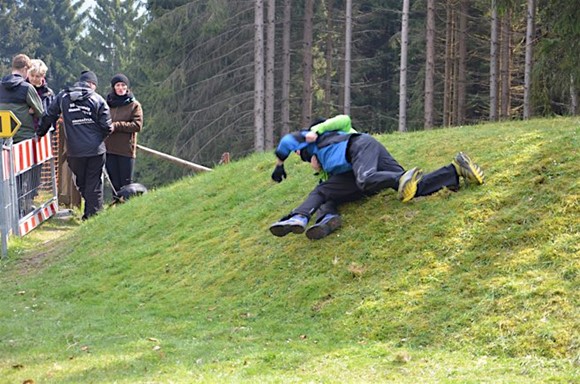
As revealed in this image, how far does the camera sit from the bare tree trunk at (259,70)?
33094 mm

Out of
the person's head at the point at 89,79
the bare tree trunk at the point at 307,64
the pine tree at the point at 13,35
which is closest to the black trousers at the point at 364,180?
the person's head at the point at 89,79

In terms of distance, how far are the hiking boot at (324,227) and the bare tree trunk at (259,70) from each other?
24.6m

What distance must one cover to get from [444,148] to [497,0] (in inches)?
231

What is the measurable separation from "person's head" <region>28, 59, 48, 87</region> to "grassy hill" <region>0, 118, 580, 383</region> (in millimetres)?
3934

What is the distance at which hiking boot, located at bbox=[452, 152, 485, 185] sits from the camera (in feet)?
27.7

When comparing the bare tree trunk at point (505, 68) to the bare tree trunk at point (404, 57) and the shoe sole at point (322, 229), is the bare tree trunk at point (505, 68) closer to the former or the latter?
the bare tree trunk at point (404, 57)

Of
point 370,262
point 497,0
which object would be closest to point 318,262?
point 370,262

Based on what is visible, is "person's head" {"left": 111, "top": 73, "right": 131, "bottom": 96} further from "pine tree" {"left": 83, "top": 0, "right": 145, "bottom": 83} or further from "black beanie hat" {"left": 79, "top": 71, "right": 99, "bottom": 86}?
"pine tree" {"left": 83, "top": 0, "right": 145, "bottom": 83}

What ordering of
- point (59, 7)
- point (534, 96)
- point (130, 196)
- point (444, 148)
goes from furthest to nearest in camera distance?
point (59, 7) < point (534, 96) < point (130, 196) < point (444, 148)

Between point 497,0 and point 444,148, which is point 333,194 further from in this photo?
point 497,0

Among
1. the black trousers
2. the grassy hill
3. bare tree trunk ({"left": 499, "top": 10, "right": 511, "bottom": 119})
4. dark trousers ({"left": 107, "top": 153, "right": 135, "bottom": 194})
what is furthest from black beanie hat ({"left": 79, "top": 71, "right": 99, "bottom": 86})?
bare tree trunk ({"left": 499, "top": 10, "right": 511, "bottom": 119})

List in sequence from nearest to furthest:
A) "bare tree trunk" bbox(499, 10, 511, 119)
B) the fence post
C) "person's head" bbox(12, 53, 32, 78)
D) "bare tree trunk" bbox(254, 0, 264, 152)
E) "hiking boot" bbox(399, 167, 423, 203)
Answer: "hiking boot" bbox(399, 167, 423, 203)
the fence post
"person's head" bbox(12, 53, 32, 78)
"bare tree trunk" bbox(499, 10, 511, 119)
"bare tree trunk" bbox(254, 0, 264, 152)

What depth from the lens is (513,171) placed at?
8.65 m

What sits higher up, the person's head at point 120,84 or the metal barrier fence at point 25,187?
the person's head at point 120,84
